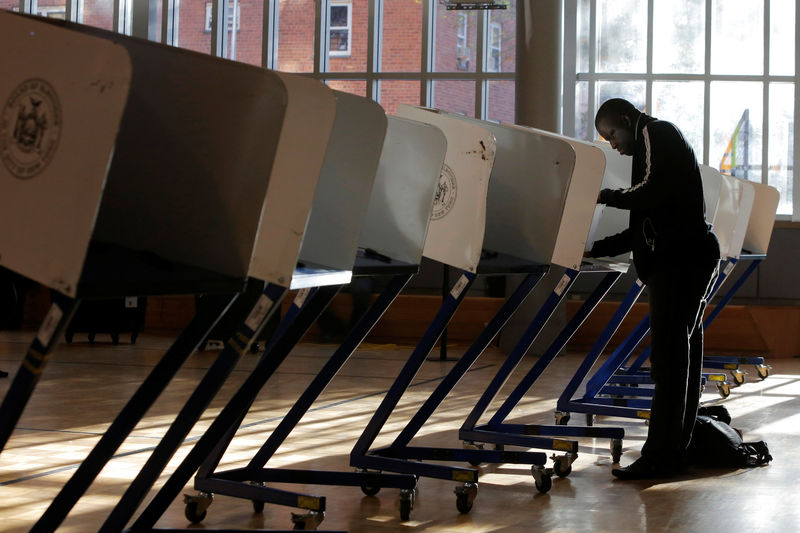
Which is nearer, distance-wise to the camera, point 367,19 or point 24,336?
point 24,336

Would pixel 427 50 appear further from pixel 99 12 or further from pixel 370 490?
pixel 370 490

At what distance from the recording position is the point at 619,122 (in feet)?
14.0

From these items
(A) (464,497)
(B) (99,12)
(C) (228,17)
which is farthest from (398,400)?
(B) (99,12)

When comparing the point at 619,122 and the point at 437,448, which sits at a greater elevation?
the point at 619,122

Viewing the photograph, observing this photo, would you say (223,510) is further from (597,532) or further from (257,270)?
(257,270)

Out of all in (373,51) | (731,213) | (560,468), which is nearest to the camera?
(560,468)

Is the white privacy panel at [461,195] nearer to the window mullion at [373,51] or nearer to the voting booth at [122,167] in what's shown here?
the voting booth at [122,167]

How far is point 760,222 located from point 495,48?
20.6 feet

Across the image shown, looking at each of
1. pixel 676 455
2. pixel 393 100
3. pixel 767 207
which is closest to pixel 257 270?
pixel 676 455

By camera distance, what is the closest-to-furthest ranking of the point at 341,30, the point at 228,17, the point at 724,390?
the point at 724,390
the point at 341,30
the point at 228,17

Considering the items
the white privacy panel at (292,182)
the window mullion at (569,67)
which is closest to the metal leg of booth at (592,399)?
the white privacy panel at (292,182)

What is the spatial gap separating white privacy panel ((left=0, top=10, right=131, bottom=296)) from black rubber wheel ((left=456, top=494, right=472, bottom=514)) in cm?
204

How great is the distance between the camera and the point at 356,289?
38.1 ft

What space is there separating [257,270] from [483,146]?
1.48m
